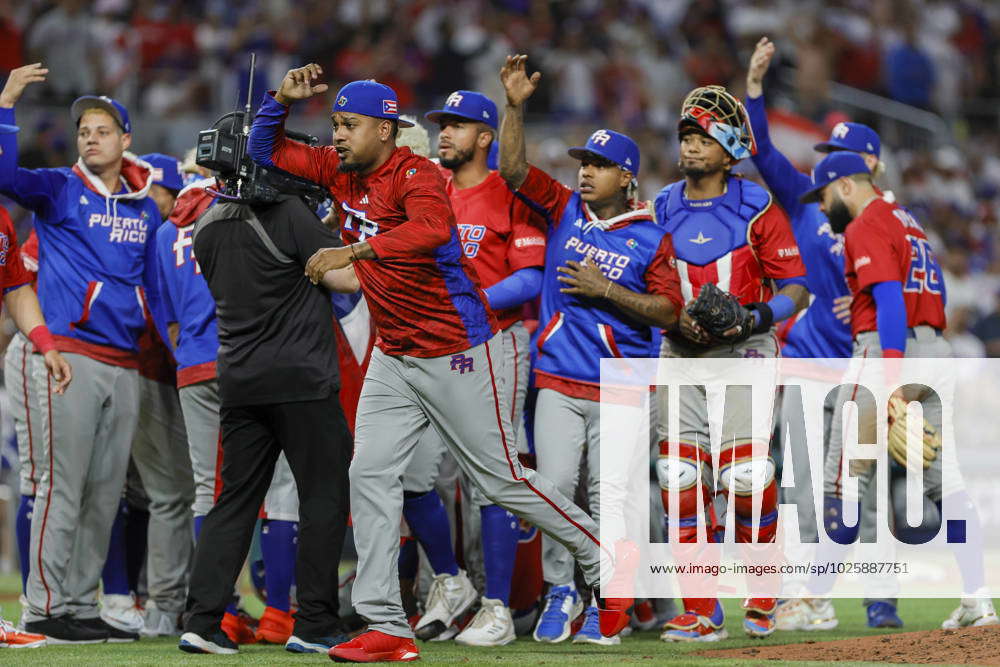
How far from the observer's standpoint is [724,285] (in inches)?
264

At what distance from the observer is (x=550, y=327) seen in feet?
22.0

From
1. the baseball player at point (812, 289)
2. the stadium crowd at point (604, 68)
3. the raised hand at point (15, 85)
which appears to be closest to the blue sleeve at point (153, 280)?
the raised hand at point (15, 85)

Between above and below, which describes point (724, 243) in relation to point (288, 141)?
below

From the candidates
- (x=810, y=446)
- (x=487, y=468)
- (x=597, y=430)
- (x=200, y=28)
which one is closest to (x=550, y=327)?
(x=597, y=430)

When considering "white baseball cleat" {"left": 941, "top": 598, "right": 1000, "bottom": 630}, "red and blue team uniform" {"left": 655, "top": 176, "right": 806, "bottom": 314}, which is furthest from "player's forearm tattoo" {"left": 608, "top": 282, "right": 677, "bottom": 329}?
"white baseball cleat" {"left": 941, "top": 598, "right": 1000, "bottom": 630}

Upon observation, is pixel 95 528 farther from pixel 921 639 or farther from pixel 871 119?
pixel 871 119

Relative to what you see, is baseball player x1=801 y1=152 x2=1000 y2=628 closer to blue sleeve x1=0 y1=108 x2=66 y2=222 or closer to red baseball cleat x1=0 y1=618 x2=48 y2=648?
blue sleeve x1=0 y1=108 x2=66 y2=222

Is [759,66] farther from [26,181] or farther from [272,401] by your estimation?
[26,181]

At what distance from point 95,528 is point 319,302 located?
181cm

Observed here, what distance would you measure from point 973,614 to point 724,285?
2029 millimetres

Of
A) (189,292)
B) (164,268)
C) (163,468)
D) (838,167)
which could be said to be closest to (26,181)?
(164,268)

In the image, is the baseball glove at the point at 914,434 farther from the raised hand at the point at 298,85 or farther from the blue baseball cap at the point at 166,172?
the blue baseball cap at the point at 166,172

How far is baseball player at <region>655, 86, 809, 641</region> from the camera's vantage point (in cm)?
648

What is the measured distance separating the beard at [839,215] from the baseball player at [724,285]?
727mm
